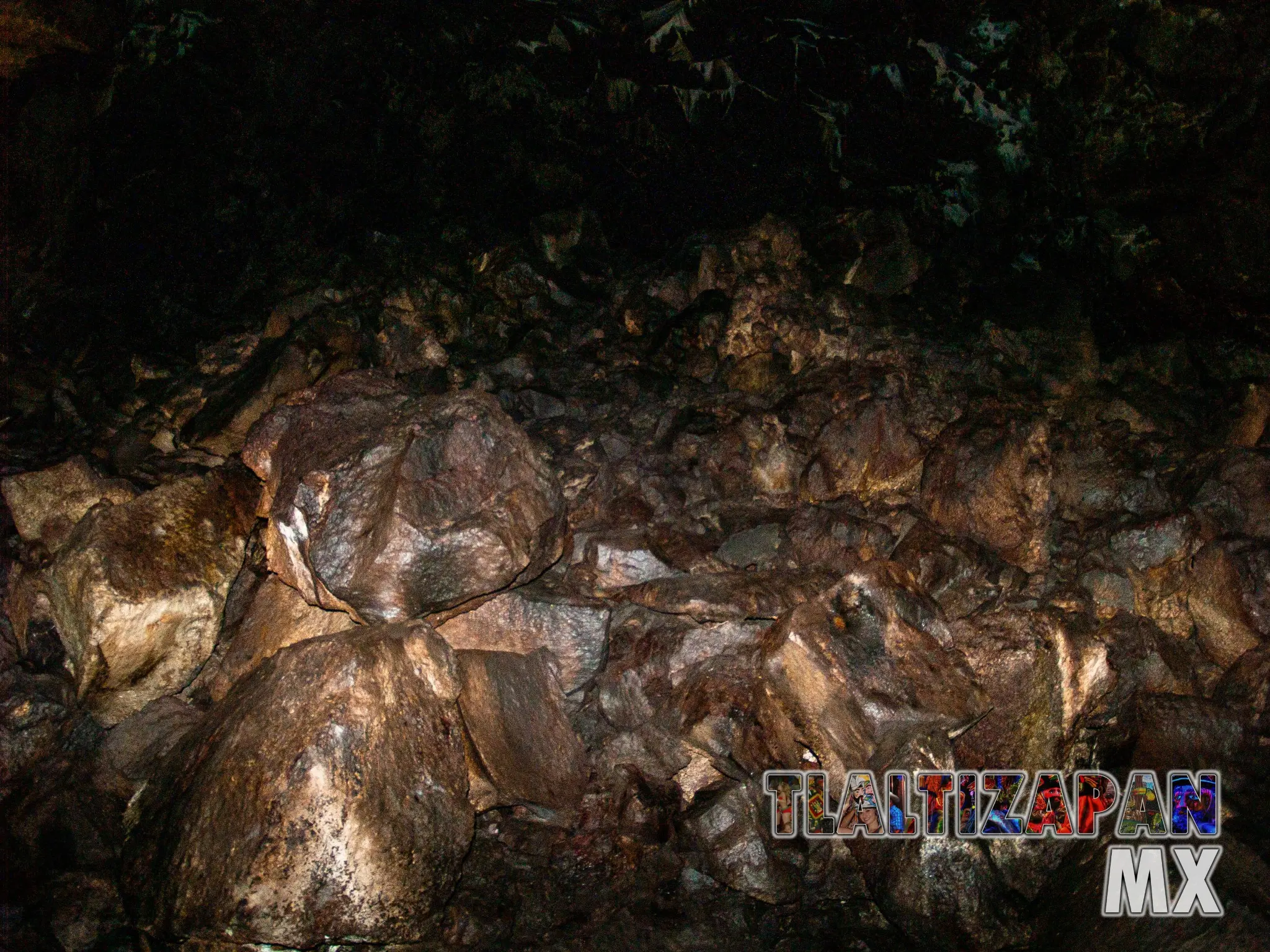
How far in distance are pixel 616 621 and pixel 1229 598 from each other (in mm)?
2411

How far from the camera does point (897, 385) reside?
397 cm

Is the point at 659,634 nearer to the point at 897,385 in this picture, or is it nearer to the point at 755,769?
the point at 755,769

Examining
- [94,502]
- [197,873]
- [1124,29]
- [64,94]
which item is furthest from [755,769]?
[64,94]

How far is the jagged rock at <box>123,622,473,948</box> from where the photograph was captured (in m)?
2.66

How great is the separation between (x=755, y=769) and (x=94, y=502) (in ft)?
9.90

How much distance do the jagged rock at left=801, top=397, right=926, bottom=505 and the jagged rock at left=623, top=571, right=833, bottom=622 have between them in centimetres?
50

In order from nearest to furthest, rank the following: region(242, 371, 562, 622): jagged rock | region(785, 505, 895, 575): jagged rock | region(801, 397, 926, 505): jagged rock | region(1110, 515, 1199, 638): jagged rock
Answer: region(242, 371, 562, 622): jagged rock, region(1110, 515, 1199, 638): jagged rock, region(785, 505, 895, 575): jagged rock, region(801, 397, 926, 505): jagged rock

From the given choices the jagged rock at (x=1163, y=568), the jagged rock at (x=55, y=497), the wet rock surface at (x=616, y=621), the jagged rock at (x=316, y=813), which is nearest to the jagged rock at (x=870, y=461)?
the wet rock surface at (x=616, y=621)

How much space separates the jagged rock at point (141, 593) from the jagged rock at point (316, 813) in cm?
61

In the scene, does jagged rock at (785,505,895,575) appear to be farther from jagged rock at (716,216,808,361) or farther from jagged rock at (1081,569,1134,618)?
jagged rock at (716,216,808,361)

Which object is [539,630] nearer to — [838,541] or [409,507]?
[409,507]

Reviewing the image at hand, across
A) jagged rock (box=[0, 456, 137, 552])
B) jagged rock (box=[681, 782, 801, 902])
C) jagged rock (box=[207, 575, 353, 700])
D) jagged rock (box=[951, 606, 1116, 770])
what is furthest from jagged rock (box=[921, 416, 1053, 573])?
jagged rock (box=[0, 456, 137, 552])

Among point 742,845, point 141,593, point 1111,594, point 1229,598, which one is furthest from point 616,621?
point 1229,598

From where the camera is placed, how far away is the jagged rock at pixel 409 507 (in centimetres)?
312
